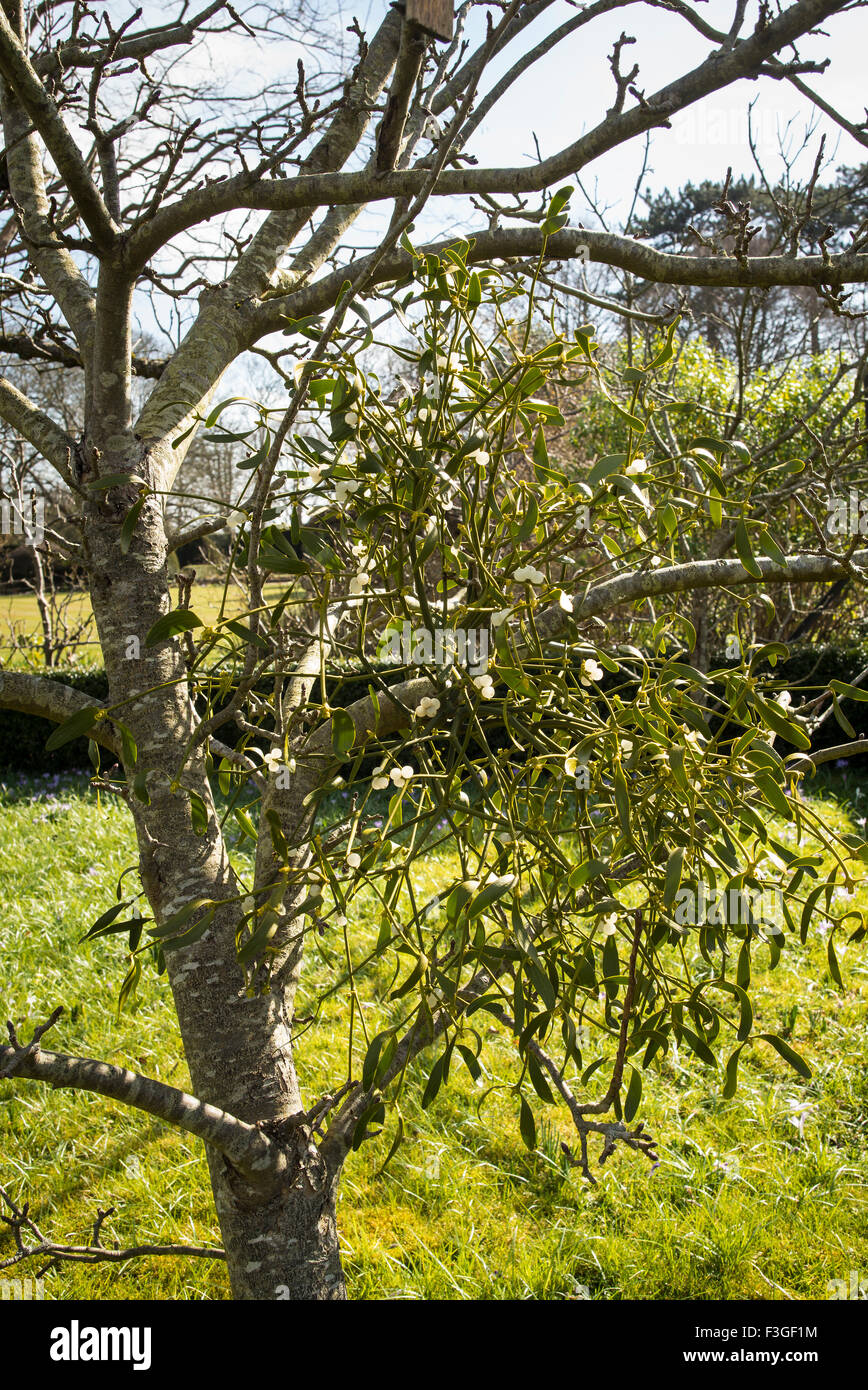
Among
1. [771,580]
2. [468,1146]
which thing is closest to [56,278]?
[771,580]

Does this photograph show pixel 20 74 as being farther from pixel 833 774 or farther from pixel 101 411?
pixel 833 774

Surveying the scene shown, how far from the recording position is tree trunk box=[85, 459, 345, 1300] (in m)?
1.31

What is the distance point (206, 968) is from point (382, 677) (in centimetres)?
48

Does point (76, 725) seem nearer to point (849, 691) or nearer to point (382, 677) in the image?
point (382, 677)

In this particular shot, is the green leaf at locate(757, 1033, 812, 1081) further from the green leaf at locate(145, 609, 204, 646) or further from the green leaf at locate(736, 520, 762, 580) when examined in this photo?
the green leaf at locate(145, 609, 204, 646)

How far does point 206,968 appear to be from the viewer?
4.27 feet

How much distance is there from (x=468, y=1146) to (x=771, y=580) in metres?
1.84

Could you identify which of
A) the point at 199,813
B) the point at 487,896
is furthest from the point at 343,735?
the point at 199,813

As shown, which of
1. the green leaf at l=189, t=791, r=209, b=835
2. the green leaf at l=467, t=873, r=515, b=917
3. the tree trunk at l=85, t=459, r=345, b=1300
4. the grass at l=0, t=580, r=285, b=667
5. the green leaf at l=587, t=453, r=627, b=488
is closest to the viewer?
the green leaf at l=467, t=873, r=515, b=917

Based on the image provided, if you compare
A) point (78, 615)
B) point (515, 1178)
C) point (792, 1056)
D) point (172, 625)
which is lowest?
point (515, 1178)

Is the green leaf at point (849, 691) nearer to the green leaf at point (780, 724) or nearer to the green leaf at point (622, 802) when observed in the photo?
the green leaf at point (780, 724)

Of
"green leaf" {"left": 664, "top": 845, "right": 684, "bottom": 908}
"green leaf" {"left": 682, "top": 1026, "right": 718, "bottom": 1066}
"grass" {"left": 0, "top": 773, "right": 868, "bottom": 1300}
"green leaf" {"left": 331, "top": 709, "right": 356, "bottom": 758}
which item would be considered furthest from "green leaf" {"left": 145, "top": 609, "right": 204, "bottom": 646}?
"grass" {"left": 0, "top": 773, "right": 868, "bottom": 1300}

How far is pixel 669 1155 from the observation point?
2.37 m

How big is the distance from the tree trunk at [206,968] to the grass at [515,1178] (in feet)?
1.51
